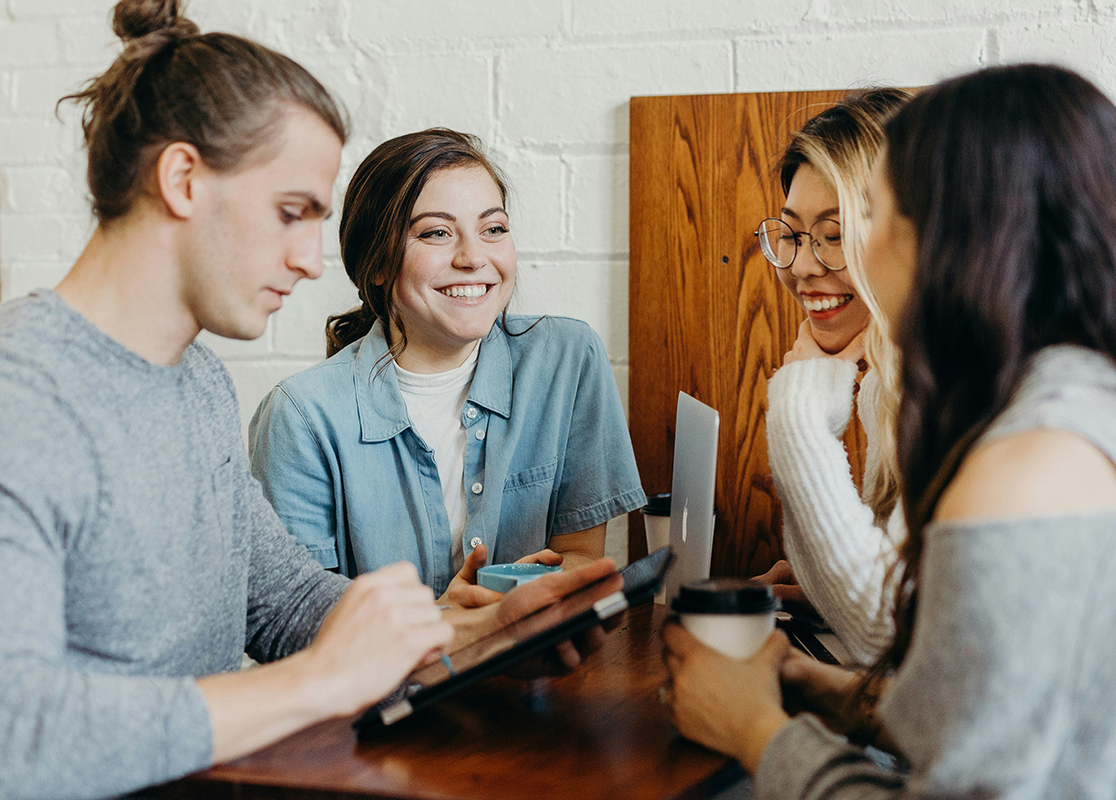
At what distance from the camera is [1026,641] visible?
0.54 m

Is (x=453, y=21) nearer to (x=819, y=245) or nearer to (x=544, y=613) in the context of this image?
(x=819, y=245)

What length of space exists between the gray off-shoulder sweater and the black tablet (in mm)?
226

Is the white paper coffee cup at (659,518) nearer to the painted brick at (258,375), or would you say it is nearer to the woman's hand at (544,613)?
the woman's hand at (544,613)

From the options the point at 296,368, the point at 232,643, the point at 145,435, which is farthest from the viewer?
the point at 296,368

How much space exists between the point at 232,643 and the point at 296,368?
94 cm

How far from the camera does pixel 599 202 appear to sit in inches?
67.1

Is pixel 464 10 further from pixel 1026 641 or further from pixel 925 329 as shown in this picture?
pixel 1026 641

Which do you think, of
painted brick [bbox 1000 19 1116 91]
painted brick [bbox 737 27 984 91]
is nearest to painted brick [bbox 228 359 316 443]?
painted brick [bbox 737 27 984 91]

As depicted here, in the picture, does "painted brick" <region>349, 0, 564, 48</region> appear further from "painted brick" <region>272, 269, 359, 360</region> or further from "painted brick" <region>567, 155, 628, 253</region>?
"painted brick" <region>272, 269, 359, 360</region>

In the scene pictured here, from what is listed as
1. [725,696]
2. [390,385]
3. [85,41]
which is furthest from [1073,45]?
[85,41]

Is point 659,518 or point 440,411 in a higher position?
point 440,411

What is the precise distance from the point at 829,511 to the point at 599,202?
0.81 metres

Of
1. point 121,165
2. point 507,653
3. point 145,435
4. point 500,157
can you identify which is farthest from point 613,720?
point 500,157

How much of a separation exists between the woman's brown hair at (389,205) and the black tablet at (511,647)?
0.72 m
